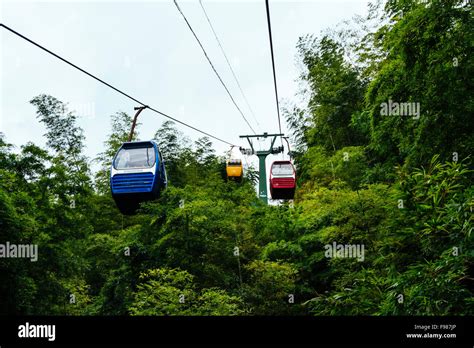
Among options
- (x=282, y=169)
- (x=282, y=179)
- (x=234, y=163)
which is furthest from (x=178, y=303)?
(x=234, y=163)

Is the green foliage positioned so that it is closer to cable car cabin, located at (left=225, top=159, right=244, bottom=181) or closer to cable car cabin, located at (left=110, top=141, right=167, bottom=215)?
cable car cabin, located at (left=110, top=141, right=167, bottom=215)

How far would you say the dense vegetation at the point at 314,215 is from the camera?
681 centimetres

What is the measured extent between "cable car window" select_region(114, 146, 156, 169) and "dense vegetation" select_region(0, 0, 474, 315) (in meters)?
4.29

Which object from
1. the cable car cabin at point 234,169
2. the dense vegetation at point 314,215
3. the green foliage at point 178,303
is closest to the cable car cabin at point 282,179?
the dense vegetation at point 314,215

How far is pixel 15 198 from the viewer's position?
16000 millimetres

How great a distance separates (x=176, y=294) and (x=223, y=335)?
31.3 feet

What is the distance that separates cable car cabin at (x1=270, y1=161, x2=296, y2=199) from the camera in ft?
54.2

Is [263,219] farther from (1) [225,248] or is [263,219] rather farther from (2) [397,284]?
(2) [397,284]

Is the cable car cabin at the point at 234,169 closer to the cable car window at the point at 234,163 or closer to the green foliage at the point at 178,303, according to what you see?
the cable car window at the point at 234,163

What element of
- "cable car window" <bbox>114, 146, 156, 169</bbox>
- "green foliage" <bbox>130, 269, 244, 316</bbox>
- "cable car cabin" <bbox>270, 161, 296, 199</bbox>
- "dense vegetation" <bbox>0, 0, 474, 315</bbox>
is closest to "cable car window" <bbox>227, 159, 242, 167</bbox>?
"dense vegetation" <bbox>0, 0, 474, 315</bbox>

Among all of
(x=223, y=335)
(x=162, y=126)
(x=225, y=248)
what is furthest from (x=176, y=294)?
(x=162, y=126)

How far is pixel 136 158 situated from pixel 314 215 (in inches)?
351

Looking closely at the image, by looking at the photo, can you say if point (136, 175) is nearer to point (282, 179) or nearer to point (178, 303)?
point (178, 303)

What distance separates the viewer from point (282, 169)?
55.2ft
